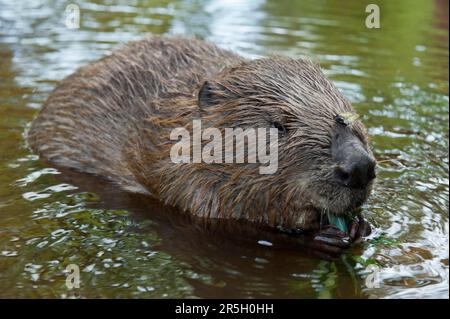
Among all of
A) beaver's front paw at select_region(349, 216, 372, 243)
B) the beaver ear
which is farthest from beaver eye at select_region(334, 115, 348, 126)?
the beaver ear

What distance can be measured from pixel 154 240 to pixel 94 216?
58 cm

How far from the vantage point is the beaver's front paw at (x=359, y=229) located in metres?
4.70

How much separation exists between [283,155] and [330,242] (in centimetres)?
64

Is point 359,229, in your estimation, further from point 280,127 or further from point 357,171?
point 280,127

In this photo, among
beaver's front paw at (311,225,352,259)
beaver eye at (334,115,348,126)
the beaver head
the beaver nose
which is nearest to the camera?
the beaver nose

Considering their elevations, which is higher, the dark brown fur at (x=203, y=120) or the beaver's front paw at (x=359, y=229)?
the dark brown fur at (x=203, y=120)

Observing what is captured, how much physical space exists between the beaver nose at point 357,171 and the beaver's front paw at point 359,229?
0.48m

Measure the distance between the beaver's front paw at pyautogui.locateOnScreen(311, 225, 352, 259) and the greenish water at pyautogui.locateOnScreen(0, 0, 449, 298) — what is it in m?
0.08

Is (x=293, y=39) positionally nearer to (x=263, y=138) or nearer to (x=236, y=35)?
(x=236, y=35)

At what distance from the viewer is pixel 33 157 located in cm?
618

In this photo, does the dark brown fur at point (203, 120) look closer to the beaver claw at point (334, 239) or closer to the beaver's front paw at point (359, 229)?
the beaver claw at point (334, 239)

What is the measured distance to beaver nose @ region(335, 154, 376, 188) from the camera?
4211 mm

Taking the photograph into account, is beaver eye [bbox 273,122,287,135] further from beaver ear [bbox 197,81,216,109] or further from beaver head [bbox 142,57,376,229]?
beaver ear [bbox 197,81,216,109]

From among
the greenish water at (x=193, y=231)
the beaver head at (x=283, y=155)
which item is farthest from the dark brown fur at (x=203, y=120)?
the greenish water at (x=193, y=231)
